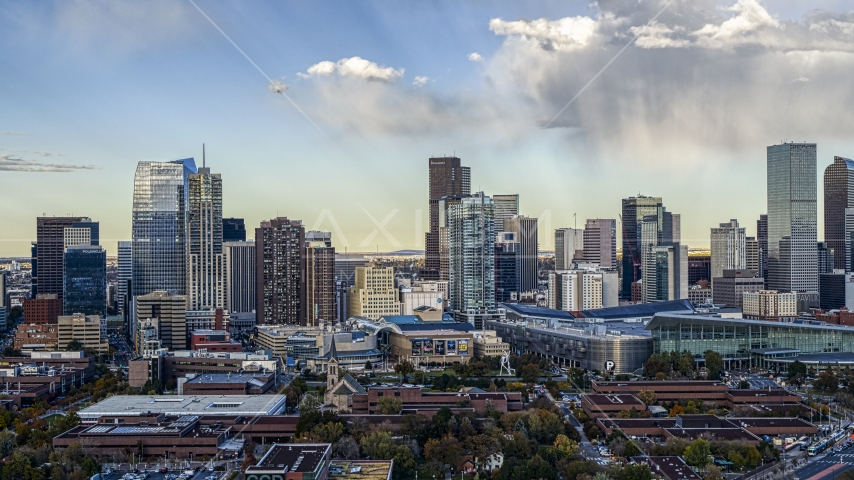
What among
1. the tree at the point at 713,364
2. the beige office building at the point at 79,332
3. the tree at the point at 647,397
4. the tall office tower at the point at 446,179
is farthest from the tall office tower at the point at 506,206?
the tree at the point at 647,397

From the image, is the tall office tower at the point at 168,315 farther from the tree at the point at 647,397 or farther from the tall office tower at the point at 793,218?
the tall office tower at the point at 793,218

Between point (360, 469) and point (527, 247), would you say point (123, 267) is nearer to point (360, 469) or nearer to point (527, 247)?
point (527, 247)

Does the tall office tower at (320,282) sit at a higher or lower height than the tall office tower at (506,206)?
lower

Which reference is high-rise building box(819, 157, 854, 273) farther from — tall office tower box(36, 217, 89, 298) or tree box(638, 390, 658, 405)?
tall office tower box(36, 217, 89, 298)

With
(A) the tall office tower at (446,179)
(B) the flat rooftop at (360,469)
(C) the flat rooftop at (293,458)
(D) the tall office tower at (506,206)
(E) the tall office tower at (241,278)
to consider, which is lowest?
(B) the flat rooftop at (360,469)

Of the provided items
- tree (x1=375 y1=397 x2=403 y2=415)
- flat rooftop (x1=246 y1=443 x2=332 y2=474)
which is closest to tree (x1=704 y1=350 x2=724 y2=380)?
tree (x1=375 y1=397 x2=403 y2=415)

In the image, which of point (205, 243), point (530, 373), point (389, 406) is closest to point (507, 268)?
point (205, 243)
